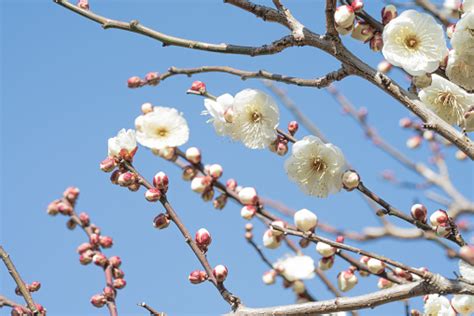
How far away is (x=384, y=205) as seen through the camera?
1.55 metres

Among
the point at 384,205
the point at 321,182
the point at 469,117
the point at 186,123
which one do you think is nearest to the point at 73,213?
the point at 186,123

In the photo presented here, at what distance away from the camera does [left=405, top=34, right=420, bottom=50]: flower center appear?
1615mm

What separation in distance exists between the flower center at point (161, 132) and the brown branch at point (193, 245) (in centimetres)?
38

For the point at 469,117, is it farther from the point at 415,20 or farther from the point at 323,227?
the point at 323,227

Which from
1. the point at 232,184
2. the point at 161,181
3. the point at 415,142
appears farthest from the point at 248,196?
the point at 415,142

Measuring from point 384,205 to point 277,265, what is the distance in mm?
1139

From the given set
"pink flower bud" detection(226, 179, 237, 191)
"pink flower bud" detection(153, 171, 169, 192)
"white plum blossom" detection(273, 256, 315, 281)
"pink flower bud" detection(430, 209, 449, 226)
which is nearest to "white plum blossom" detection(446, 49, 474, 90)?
"pink flower bud" detection(430, 209, 449, 226)

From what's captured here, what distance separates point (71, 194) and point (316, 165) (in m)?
1.09

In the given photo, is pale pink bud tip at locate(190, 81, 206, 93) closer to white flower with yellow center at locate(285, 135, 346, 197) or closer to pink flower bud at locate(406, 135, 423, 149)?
white flower with yellow center at locate(285, 135, 346, 197)

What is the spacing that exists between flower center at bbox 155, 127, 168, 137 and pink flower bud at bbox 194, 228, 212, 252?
555 mm

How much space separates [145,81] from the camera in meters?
2.07

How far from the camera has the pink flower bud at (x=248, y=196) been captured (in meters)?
2.06

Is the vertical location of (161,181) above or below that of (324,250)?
above

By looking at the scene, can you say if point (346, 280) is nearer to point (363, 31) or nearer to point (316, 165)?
point (316, 165)
